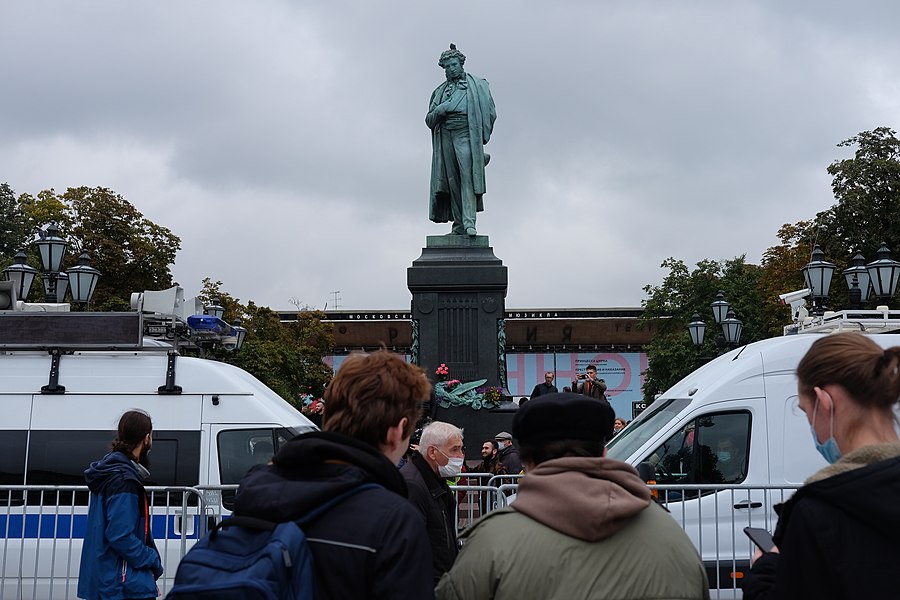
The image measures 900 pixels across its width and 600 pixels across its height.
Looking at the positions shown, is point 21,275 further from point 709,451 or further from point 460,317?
point 709,451

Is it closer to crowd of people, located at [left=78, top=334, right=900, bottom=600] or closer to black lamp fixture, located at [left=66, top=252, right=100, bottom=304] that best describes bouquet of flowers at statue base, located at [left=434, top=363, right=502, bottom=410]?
black lamp fixture, located at [left=66, top=252, right=100, bottom=304]

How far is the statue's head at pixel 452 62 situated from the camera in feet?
68.3

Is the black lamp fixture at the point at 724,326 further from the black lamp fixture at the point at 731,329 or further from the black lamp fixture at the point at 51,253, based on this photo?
the black lamp fixture at the point at 51,253

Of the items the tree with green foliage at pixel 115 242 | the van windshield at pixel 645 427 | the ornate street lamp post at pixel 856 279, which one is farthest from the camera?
the tree with green foliage at pixel 115 242

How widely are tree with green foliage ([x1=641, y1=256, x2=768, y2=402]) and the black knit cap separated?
41.4 meters

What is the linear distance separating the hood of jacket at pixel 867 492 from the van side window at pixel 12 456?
9.44m

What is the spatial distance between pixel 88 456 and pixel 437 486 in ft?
20.7

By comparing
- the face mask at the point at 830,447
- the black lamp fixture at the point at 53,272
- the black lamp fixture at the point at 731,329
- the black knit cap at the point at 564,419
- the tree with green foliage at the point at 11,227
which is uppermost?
the tree with green foliage at the point at 11,227

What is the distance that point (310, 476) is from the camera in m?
2.87

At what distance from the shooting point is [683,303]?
4803cm

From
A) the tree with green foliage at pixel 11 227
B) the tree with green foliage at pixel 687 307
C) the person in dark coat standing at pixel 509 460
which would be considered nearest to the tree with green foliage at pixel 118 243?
the tree with green foliage at pixel 11 227

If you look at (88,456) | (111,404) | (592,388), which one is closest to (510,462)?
(592,388)

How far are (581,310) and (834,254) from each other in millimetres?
39845

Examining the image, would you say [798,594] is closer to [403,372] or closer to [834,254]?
[403,372]
